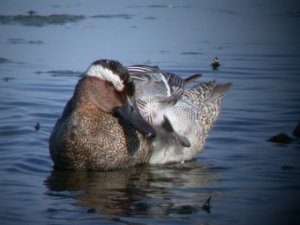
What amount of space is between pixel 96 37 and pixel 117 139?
6608 millimetres

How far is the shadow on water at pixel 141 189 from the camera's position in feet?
20.2

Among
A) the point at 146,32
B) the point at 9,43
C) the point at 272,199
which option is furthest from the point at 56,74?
the point at 272,199

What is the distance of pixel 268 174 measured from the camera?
7.24 m

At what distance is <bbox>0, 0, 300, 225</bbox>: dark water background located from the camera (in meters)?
6.23

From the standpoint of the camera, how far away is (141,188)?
22.6ft

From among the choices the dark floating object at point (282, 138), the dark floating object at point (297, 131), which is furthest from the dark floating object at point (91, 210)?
the dark floating object at point (297, 131)

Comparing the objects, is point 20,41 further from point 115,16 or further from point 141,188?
point 141,188

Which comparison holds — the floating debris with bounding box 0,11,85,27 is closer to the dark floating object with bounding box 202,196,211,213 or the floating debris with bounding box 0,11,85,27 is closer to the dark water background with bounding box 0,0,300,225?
the dark water background with bounding box 0,0,300,225

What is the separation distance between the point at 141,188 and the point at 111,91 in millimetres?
1052

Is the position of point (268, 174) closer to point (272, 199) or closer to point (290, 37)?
point (272, 199)

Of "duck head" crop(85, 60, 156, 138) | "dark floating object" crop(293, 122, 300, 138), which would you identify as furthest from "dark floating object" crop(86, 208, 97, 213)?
"dark floating object" crop(293, 122, 300, 138)

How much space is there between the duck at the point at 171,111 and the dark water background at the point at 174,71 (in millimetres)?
156

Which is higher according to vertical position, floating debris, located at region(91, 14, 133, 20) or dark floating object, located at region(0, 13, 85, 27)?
floating debris, located at region(91, 14, 133, 20)

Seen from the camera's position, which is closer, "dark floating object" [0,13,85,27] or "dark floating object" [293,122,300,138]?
"dark floating object" [293,122,300,138]
